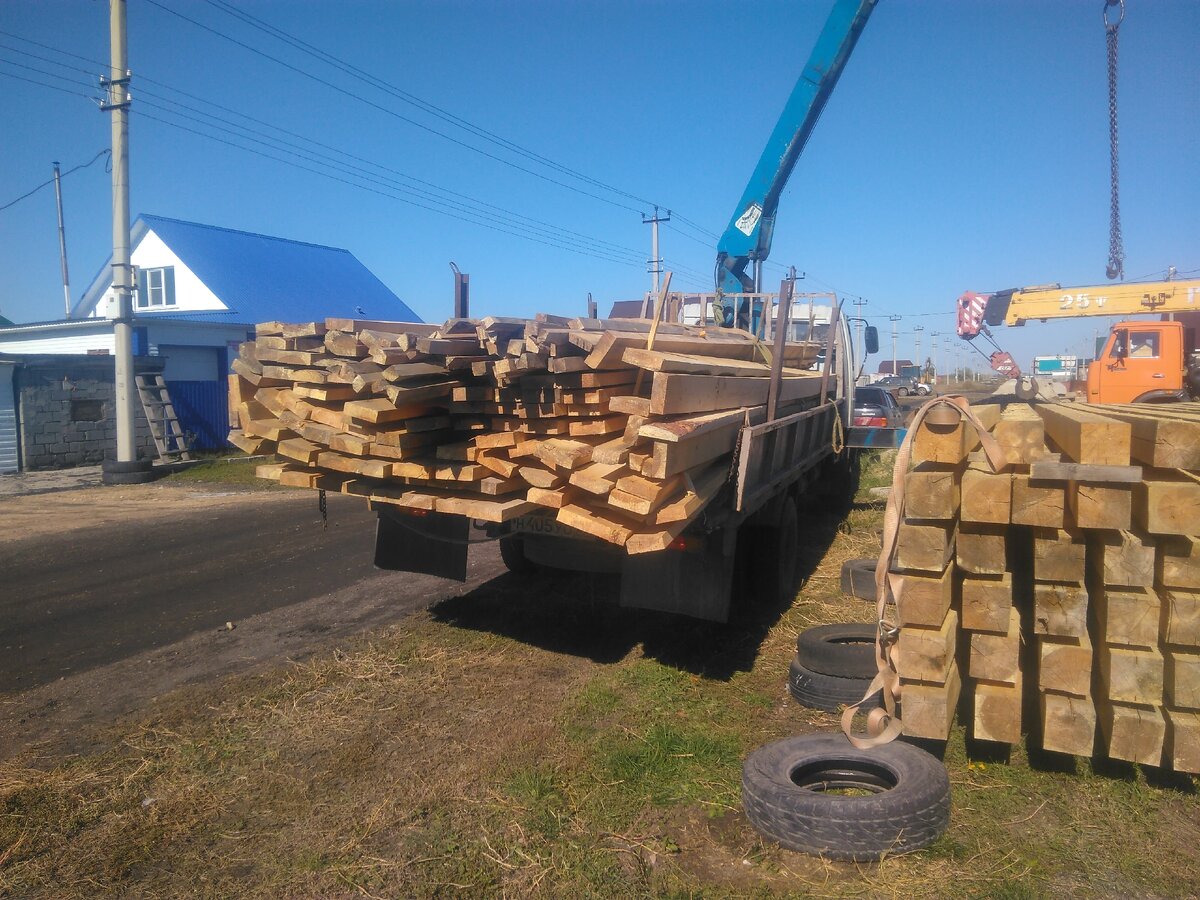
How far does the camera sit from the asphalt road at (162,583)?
630cm

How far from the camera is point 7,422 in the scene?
16.6m

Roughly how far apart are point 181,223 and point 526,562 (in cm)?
2651

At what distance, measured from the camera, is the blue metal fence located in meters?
19.7

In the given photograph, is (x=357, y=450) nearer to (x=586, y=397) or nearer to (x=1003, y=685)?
(x=586, y=397)

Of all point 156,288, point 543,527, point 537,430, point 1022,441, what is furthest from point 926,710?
point 156,288

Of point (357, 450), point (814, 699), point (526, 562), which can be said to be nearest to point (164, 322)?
point (526, 562)

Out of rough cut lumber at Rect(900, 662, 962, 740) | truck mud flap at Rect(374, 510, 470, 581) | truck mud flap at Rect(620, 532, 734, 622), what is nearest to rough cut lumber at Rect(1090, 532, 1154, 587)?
rough cut lumber at Rect(900, 662, 962, 740)

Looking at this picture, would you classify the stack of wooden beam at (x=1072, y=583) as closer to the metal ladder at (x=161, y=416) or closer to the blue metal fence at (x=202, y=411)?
the metal ladder at (x=161, y=416)

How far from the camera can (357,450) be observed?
4988mm

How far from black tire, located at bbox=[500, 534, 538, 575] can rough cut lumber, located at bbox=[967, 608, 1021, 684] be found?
4.64 metres

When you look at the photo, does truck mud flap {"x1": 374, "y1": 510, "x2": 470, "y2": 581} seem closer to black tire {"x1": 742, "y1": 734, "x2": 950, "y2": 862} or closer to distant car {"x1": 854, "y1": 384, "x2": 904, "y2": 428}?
black tire {"x1": 742, "y1": 734, "x2": 950, "y2": 862}

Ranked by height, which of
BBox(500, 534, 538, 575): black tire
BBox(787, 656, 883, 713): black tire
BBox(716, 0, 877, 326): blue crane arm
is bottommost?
BBox(787, 656, 883, 713): black tire

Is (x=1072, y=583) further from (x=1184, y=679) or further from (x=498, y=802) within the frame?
(x=498, y=802)

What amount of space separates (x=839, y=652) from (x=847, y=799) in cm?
165
